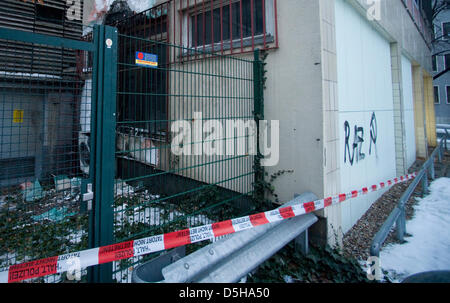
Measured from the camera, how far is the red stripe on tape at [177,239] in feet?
7.11

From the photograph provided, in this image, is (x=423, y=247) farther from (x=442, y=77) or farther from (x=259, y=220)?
(x=442, y=77)

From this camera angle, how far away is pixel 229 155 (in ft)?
13.0

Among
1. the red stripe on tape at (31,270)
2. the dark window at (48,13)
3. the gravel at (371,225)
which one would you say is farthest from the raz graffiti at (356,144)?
the dark window at (48,13)

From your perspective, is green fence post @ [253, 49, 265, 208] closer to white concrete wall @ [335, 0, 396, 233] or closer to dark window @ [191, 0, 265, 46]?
dark window @ [191, 0, 265, 46]

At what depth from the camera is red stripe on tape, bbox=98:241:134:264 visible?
6.41 ft

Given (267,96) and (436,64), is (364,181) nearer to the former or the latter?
(267,96)

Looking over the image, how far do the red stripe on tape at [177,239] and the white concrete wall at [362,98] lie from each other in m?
2.72

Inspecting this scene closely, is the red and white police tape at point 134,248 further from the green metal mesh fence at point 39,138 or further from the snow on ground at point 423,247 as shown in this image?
the snow on ground at point 423,247

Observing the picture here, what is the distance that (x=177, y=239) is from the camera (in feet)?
7.41

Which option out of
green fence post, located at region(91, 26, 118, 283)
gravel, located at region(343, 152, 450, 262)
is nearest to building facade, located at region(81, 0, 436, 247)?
gravel, located at region(343, 152, 450, 262)

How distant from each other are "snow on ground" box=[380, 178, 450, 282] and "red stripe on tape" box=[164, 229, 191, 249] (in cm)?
235

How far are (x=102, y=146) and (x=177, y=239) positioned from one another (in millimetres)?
1001

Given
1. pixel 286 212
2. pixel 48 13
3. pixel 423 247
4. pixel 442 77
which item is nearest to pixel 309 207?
pixel 286 212
